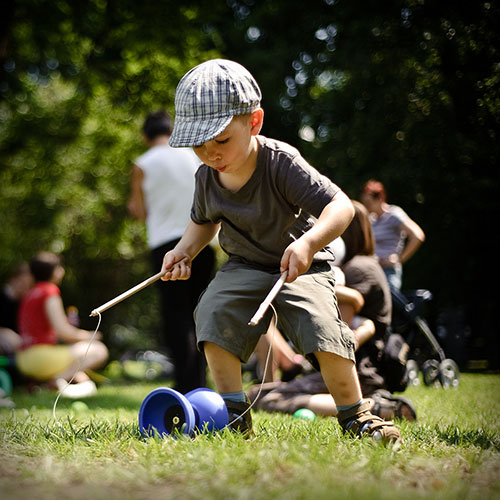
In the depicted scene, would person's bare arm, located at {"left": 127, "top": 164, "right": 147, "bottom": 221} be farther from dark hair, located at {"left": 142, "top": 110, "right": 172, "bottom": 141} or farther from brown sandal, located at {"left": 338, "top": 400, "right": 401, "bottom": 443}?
brown sandal, located at {"left": 338, "top": 400, "right": 401, "bottom": 443}

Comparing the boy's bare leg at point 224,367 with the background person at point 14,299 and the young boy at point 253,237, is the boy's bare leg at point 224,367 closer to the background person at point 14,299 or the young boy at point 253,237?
the young boy at point 253,237

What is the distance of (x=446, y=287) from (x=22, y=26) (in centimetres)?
653

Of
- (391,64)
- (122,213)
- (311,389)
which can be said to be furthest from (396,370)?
(122,213)

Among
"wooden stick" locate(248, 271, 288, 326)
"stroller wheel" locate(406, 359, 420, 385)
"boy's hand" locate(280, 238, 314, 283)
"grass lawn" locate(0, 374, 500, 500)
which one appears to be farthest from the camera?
"stroller wheel" locate(406, 359, 420, 385)

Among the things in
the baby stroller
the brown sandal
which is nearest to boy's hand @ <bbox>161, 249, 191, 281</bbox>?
the brown sandal

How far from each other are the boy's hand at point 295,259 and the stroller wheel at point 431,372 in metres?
3.83

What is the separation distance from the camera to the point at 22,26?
360 inches

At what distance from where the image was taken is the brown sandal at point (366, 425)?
2.57 meters

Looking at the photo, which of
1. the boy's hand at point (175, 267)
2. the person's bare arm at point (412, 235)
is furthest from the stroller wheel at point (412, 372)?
the boy's hand at point (175, 267)

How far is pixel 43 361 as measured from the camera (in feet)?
21.9

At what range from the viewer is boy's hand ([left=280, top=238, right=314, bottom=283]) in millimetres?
2525

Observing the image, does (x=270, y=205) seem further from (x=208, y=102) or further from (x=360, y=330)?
(x=360, y=330)

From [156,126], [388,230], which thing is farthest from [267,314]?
[388,230]

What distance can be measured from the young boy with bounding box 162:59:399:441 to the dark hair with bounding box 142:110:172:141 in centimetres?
192
